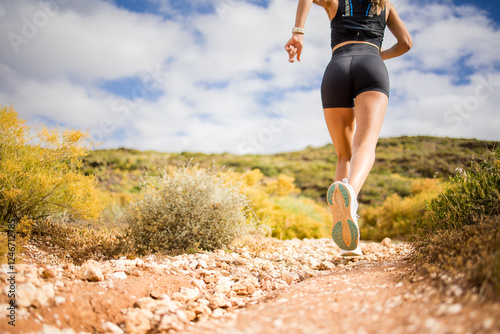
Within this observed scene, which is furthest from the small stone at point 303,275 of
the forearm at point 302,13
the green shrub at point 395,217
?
the green shrub at point 395,217

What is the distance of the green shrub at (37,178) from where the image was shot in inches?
125

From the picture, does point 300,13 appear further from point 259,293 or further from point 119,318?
point 119,318

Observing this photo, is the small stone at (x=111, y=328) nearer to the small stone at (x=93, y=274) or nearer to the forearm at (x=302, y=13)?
the small stone at (x=93, y=274)

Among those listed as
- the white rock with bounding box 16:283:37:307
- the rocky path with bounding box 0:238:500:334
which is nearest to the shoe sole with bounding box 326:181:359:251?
the rocky path with bounding box 0:238:500:334

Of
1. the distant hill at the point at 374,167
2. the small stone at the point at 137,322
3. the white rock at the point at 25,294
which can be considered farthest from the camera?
the distant hill at the point at 374,167

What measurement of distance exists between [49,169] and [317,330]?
3.55 meters

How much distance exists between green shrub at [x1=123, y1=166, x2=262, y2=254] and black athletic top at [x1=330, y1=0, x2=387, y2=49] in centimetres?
207

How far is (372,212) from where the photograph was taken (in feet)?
25.4

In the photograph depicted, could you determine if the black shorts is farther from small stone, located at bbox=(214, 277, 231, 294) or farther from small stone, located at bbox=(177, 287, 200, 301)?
small stone, located at bbox=(177, 287, 200, 301)

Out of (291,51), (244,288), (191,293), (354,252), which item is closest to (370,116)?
(291,51)

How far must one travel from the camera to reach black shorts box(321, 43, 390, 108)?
252 cm

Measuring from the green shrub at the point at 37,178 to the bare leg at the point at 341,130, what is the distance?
277cm

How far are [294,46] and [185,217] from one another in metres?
2.14

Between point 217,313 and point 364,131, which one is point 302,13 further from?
point 217,313
